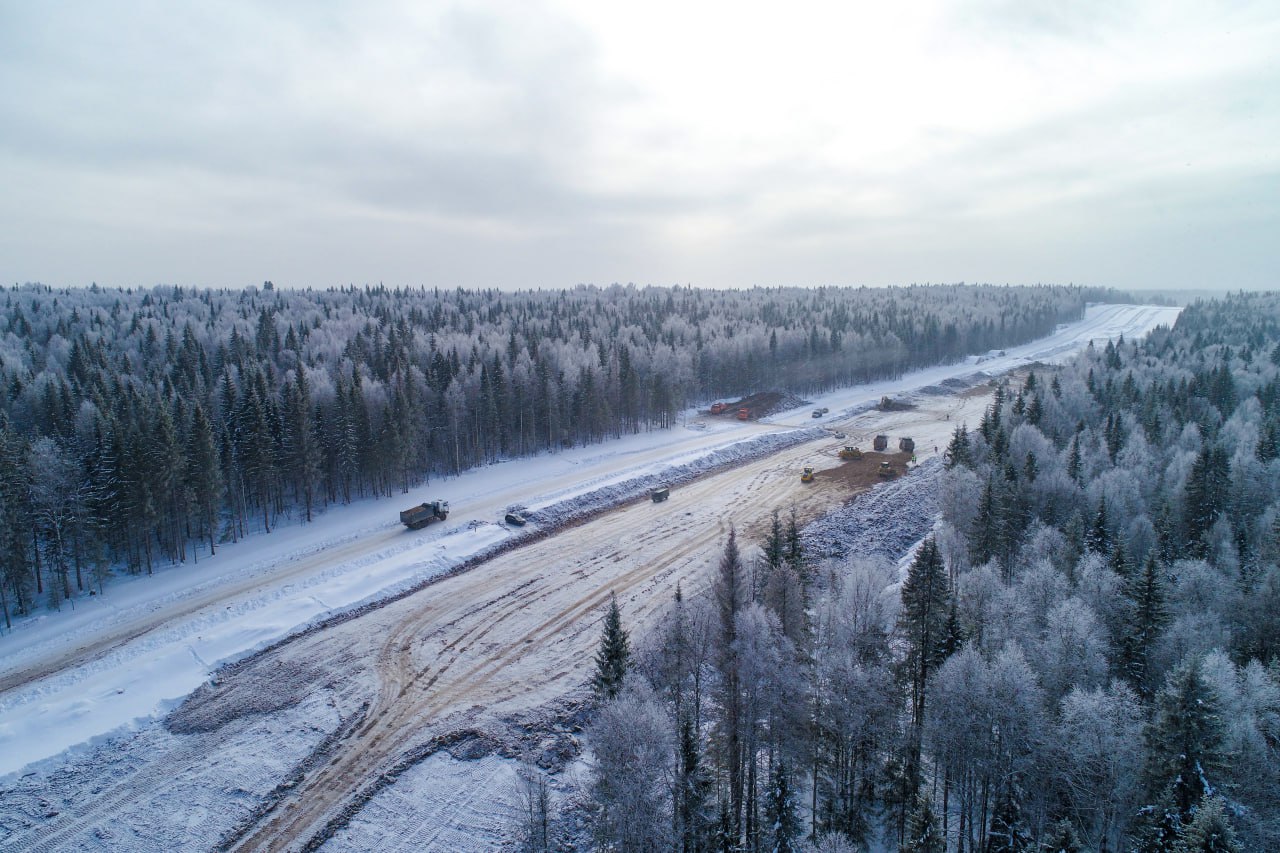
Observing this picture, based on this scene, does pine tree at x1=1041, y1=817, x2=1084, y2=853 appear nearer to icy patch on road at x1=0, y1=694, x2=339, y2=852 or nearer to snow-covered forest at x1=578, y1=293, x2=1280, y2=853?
snow-covered forest at x1=578, y1=293, x2=1280, y2=853

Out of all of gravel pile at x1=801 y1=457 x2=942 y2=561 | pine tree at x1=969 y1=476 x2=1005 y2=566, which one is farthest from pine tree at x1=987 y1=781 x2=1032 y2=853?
gravel pile at x1=801 y1=457 x2=942 y2=561

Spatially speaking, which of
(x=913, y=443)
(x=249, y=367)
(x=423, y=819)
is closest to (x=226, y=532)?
(x=249, y=367)

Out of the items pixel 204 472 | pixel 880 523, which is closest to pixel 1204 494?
pixel 880 523

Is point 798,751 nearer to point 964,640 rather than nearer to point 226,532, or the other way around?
point 964,640

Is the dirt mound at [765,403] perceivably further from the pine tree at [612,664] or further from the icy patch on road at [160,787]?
the icy patch on road at [160,787]

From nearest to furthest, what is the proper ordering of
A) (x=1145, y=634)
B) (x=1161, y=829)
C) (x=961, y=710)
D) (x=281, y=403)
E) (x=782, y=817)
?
(x=1161, y=829) → (x=782, y=817) → (x=961, y=710) → (x=1145, y=634) → (x=281, y=403)

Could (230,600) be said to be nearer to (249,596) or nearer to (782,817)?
(249,596)
